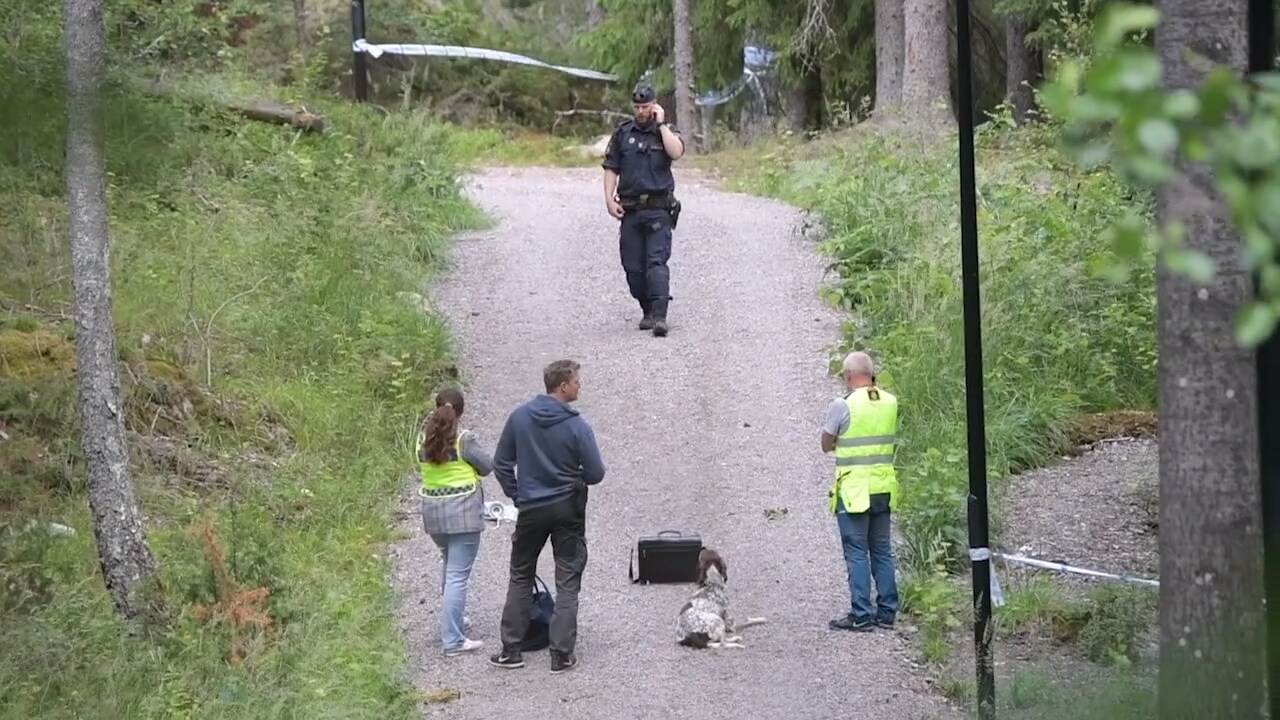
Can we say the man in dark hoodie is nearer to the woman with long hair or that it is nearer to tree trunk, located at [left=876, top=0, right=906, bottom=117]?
the woman with long hair

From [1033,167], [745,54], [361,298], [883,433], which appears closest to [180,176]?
[361,298]

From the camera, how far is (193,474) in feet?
34.3

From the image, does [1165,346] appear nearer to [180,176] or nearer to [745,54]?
[180,176]

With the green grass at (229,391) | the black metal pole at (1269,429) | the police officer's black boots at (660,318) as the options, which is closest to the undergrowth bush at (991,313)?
the police officer's black boots at (660,318)

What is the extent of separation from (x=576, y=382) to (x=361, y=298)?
6.41 metres

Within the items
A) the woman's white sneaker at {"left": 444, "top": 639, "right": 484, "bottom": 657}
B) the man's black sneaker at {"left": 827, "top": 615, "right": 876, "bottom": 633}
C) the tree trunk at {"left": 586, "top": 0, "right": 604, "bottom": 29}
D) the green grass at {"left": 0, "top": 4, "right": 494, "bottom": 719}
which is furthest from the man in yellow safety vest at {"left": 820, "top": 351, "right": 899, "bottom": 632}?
the tree trunk at {"left": 586, "top": 0, "right": 604, "bottom": 29}

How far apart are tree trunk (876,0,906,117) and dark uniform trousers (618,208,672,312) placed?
33.5ft

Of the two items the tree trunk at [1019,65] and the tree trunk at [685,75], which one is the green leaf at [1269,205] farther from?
the tree trunk at [685,75]

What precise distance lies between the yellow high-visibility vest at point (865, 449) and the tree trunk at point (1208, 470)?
250cm

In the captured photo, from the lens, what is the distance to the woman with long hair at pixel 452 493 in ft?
26.6

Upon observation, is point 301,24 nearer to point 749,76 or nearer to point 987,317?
point 749,76

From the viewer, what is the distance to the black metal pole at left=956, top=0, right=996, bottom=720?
677 cm

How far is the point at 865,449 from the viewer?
8305mm

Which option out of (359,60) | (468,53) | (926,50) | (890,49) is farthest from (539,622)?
(468,53)
